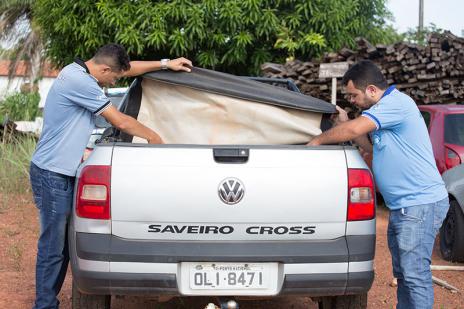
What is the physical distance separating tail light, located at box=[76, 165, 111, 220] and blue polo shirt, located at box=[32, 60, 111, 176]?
0.77 m

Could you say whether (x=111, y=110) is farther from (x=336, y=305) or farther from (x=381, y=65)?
(x=381, y=65)

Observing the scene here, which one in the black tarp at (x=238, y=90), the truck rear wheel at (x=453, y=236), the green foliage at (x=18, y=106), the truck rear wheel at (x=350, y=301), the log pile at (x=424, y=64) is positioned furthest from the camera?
the green foliage at (x=18, y=106)

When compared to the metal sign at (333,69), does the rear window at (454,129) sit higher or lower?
lower

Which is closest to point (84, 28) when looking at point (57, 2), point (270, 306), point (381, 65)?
point (57, 2)

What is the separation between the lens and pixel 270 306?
5664 millimetres

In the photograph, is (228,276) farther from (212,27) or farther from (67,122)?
(212,27)

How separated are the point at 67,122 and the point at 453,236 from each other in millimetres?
4261

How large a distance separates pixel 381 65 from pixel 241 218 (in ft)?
31.9

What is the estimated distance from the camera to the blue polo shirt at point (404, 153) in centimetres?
438

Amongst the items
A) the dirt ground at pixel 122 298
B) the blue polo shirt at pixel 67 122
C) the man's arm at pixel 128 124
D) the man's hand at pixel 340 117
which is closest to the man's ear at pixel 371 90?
the man's hand at pixel 340 117

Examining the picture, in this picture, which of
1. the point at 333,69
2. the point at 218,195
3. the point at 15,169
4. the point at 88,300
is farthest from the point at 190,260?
the point at 15,169

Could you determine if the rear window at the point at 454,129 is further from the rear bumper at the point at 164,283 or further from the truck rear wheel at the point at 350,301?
the rear bumper at the point at 164,283

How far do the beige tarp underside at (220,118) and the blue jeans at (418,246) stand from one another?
91cm

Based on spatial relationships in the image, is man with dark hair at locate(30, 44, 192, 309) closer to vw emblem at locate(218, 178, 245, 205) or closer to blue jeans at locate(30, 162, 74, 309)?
blue jeans at locate(30, 162, 74, 309)
